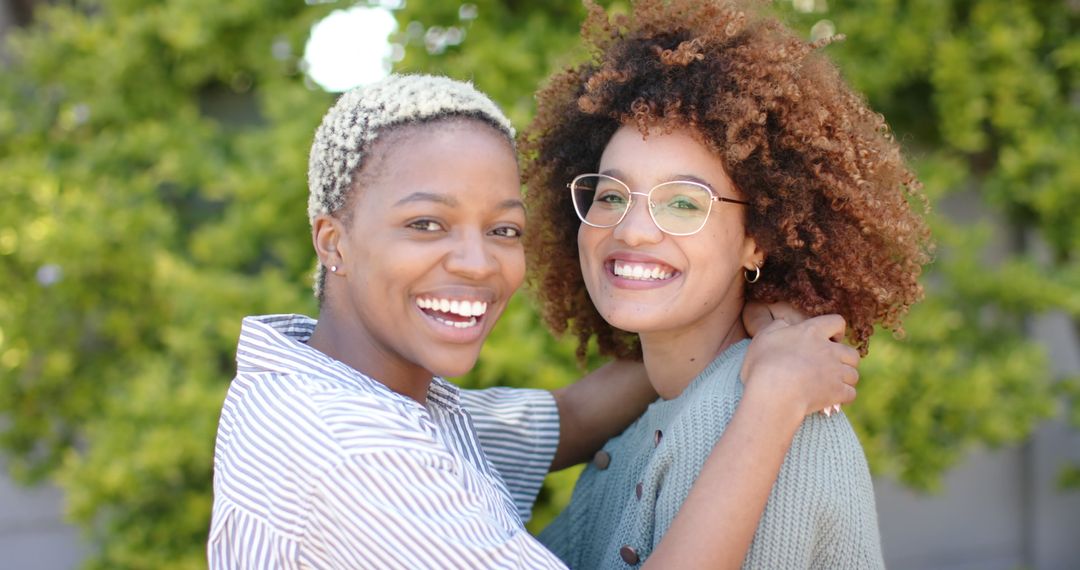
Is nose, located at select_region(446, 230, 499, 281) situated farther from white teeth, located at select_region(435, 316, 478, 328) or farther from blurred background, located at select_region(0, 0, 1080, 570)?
blurred background, located at select_region(0, 0, 1080, 570)

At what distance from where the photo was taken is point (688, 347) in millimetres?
2369

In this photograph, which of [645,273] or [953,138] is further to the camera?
[953,138]

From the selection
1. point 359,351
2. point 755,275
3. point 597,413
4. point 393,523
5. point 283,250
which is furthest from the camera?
point 283,250

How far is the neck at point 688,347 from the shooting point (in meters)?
2.36

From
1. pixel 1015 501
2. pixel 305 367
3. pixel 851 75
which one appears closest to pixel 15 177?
pixel 305 367

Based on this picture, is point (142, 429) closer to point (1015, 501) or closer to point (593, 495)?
point (593, 495)

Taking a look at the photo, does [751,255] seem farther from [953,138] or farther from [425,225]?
[953,138]

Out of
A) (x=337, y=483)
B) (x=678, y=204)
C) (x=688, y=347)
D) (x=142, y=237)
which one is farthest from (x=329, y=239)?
(x=142, y=237)

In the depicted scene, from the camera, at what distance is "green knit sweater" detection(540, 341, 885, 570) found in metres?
1.91

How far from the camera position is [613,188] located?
2.29m

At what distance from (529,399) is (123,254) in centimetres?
266

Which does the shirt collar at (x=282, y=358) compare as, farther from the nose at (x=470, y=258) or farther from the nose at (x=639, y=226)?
the nose at (x=639, y=226)

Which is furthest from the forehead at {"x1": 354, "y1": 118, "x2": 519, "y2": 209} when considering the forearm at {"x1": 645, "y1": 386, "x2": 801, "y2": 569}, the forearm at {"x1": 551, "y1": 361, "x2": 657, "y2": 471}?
the forearm at {"x1": 551, "y1": 361, "x2": 657, "y2": 471}

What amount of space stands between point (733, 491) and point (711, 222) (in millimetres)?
665
